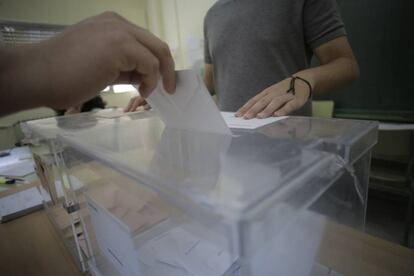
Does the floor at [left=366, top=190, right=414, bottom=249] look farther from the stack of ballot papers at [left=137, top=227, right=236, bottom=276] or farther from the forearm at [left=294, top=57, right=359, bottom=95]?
the stack of ballot papers at [left=137, top=227, right=236, bottom=276]

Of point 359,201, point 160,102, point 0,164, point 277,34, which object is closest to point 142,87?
point 160,102

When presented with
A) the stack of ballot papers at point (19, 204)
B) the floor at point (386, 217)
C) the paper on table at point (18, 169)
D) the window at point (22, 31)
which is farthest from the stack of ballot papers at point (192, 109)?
the window at point (22, 31)

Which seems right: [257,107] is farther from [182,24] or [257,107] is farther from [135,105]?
[182,24]

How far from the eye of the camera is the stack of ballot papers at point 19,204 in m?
0.76

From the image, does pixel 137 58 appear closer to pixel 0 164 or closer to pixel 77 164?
pixel 77 164

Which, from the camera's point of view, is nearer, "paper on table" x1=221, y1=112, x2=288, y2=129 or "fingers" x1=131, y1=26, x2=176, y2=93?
"fingers" x1=131, y1=26, x2=176, y2=93

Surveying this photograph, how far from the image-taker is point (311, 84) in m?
0.62

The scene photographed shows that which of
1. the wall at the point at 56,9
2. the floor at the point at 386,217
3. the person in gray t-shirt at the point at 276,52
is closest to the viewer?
the person in gray t-shirt at the point at 276,52

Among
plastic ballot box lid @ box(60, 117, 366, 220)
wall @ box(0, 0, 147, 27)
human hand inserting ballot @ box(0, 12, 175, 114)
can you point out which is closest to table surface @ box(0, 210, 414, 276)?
plastic ballot box lid @ box(60, 117, 366, 220)

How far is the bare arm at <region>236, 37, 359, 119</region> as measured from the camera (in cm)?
52

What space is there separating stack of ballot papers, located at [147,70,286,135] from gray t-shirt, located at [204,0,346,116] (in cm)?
47

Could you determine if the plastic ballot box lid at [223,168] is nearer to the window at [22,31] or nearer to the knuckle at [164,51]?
the knuckle at [164,51]

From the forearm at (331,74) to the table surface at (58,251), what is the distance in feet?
1.27

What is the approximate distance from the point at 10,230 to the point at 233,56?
949mm
